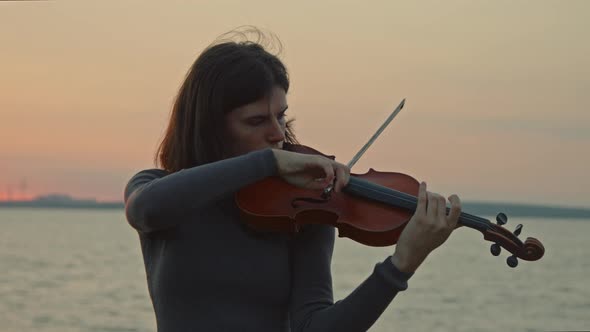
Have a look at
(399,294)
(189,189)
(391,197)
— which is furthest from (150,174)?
(399,294)

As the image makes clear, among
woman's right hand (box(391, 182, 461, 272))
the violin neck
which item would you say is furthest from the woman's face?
woman's right hand (box(391, 182, 461, 272))

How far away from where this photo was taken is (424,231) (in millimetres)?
2504

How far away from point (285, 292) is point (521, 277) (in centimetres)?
1837

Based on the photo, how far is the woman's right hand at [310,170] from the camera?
262 centimetres

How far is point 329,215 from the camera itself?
2.78m

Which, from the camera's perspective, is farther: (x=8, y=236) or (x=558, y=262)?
(x=8, y=236)

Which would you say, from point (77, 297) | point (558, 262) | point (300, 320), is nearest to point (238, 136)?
point (300, 320)

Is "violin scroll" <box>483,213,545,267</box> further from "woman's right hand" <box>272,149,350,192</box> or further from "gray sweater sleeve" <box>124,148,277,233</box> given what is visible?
"gray sweater sleeve" <box>124,148,277,233</box>

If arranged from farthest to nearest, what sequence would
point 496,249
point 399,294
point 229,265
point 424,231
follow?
point 399,294 < point 496,249 < point 229,265 < point 424,231

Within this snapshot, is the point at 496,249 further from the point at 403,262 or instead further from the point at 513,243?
the point at 403,262

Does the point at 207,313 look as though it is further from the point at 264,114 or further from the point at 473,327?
the point at 473,327

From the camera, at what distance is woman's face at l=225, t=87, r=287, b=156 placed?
8.78 ft

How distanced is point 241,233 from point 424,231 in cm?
47

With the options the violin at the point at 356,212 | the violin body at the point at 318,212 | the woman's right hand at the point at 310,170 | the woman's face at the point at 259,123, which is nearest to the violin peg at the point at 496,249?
the violin at the point at 356,212
